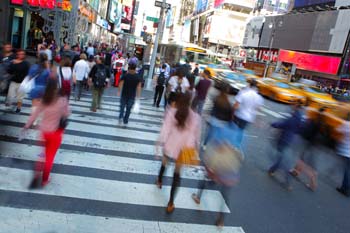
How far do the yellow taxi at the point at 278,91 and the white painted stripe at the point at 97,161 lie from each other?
16.1 meters

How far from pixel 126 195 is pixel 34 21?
26.9 metres

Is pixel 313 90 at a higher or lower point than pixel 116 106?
higher

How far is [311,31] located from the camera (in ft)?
173

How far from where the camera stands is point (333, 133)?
11.7 meters

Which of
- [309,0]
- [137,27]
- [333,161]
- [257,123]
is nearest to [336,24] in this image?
[309,0]

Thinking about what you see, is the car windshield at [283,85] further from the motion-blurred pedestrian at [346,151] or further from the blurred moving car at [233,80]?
the motion-blurred pedestrian at [346,151]

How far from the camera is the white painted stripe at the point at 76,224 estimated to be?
4332 millimetres

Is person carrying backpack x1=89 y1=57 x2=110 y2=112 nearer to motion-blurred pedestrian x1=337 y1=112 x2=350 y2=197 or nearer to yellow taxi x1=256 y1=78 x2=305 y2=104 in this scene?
motion-blurred pedestrian x1=337 y1=112 x2=350 y2=197

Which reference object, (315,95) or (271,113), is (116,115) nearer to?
(271,113)

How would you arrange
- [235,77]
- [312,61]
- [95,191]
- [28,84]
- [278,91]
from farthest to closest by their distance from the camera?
[312,61] → [235,77] → [278,91] → [28,84] → [95,191]

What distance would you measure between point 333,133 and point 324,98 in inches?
391

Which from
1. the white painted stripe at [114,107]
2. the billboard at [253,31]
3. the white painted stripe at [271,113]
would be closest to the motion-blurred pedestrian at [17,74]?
the white painted stripe at [114,107]

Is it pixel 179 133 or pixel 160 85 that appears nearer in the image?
pixel 179 133

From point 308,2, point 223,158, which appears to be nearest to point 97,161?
point 223,158
